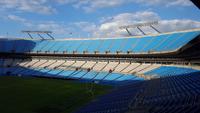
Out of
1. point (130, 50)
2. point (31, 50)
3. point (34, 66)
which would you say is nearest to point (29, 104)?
point (130, 50)

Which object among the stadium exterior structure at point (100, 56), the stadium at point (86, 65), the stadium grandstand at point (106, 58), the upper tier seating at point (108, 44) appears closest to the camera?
the stadium at point (86, 65)

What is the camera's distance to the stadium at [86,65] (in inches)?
1716

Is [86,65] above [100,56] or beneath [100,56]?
beneath

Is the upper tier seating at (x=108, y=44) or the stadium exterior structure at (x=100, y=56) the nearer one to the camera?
the stadium exterior structure at (x=100, y=56)

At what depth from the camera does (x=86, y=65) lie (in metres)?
Result: 83.4

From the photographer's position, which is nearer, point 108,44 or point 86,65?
point 86,65

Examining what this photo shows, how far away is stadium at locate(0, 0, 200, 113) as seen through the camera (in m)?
43.6

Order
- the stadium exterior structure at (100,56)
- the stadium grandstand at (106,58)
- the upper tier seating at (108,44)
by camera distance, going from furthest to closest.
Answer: the upper tier seating at (108,44), the stadium exterior structure at (100,56), the stadium grandstand at (106,58)

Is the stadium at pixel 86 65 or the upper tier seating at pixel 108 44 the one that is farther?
the upper tier seating at pixel 108 44

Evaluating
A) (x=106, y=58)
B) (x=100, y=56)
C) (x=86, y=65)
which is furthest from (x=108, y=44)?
(x=86, y=65)

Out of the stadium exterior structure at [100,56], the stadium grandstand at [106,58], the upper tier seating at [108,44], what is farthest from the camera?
the upper tier seating at [108,44]

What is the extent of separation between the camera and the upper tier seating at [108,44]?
67.6 metres

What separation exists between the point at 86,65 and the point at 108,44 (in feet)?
29.5

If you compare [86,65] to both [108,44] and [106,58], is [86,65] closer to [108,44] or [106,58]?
[106,58]
